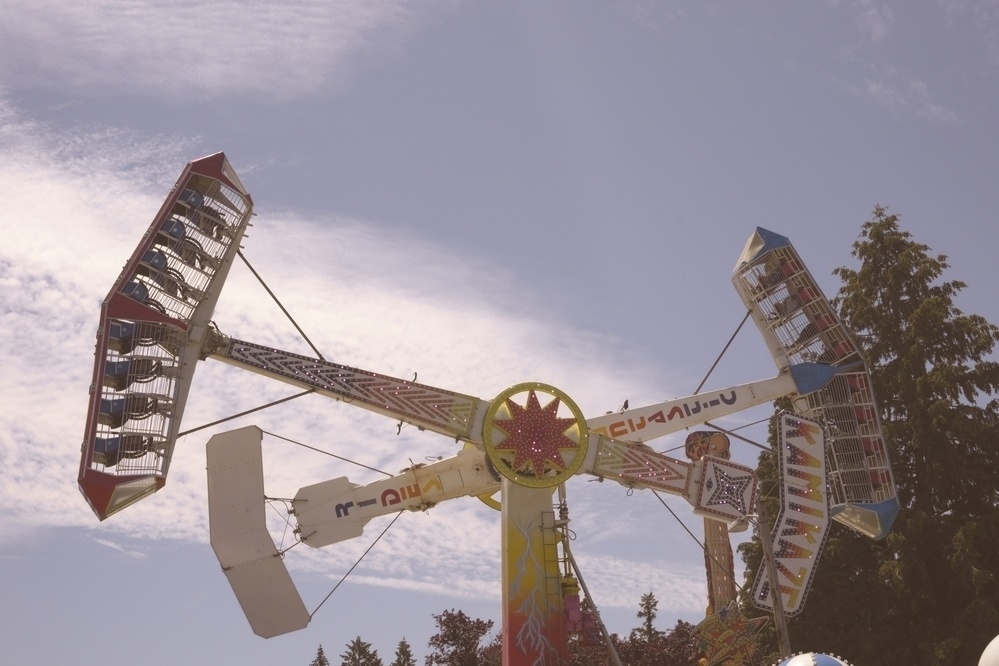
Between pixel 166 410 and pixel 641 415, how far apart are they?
12601 mm

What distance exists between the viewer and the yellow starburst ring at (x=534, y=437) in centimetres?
2894

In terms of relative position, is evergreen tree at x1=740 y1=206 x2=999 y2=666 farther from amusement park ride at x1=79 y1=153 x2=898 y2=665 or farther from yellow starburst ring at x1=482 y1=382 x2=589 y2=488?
yellow starburst ring at x1=482 y1=382 x2=589 y2=488

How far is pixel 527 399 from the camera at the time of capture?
2961 centimetres

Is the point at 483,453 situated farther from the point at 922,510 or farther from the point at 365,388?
the point at 922,510

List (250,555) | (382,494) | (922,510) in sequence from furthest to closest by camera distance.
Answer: (922,510) → (382,494) → (250,555)

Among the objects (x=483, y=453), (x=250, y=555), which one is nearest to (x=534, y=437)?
(x=483, y=453)

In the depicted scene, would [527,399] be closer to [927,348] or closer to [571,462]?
[571,462]

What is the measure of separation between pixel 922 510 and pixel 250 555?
22201 mm

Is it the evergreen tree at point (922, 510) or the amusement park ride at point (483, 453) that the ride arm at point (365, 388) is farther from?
the evergreen tree at point (922, 510)

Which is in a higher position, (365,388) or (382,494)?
(365,388)

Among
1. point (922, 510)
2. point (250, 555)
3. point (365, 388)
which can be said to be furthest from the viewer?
point (922, 510)

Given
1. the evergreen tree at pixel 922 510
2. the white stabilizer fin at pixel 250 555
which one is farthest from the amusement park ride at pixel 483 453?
the evergreen tree at pixel 922 510

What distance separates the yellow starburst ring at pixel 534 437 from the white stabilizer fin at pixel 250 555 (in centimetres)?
572

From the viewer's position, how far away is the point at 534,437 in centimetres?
2928
